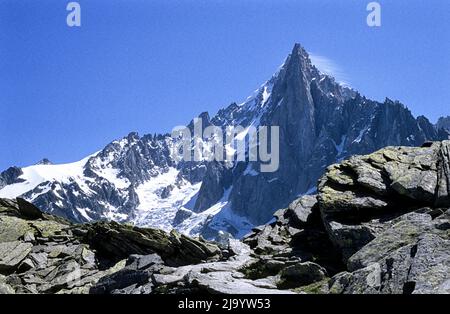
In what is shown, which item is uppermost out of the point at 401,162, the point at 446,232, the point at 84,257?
the point at 401,162

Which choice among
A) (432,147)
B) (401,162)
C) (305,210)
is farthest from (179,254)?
(432,147)

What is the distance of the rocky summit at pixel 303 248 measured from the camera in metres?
21.4

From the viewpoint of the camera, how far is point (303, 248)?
113ft

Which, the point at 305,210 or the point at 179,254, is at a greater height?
the point at 305,210

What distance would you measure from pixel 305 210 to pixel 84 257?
17269mm

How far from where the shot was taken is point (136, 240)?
40.6 metres

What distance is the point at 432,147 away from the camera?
3853 cm

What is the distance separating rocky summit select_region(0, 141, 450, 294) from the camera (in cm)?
2138

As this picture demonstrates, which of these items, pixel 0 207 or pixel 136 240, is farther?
pixel 0 207
